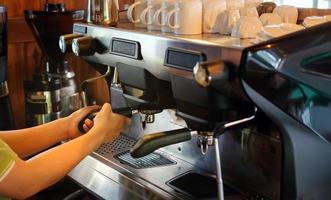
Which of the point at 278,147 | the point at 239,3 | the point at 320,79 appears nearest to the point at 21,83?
the point at 239,3

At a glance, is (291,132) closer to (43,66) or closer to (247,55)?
(247,55)

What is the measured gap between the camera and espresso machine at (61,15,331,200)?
67 centimetres

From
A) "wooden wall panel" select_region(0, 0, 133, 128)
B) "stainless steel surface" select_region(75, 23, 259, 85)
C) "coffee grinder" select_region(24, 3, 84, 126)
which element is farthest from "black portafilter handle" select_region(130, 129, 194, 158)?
"wooden wall panel" select_region(0, 0, 133, 128)

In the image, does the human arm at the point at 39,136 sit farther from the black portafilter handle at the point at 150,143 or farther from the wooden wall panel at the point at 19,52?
the wooden wall panel at the point at 19,52

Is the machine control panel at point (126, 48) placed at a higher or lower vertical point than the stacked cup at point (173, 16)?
lower

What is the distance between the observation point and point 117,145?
3.98ft

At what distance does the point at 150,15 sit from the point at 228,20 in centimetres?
18

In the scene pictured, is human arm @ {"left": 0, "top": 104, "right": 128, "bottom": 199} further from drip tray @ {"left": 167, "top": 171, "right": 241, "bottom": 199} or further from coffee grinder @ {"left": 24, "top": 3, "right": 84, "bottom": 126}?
coffee grinder @ {"left": 24, "top": 3, "right": 84, "bottom": 126}

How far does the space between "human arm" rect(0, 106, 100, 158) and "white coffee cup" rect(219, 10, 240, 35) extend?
395 mm

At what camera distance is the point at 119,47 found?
953 mm

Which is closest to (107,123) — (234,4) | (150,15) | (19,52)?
(150,15)

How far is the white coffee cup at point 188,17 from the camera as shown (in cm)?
87

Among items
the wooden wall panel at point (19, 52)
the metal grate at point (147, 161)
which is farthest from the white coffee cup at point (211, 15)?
the wooden wall panel at point (19, 52)

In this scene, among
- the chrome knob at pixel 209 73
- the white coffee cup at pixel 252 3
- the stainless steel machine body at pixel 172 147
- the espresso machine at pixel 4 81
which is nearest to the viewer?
the chrome knob at pixel 209 73
